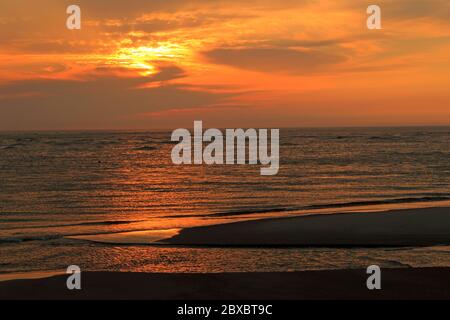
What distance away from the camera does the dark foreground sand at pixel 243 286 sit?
35.2ft

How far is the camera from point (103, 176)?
42.8m

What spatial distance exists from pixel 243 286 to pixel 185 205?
15191 millimetres

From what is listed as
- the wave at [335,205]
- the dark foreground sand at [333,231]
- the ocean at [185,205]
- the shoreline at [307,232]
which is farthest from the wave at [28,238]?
the wave at [335,205]

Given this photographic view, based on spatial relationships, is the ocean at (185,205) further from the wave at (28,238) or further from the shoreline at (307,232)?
the shoreline at (307,232)

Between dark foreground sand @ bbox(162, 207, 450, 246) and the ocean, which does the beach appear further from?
the ocean

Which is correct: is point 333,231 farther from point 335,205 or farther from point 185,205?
point 185,205

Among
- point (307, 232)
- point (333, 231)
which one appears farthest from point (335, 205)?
point (307, 232)

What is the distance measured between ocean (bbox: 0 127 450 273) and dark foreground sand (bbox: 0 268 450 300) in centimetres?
105

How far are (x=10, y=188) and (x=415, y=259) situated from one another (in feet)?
82.7

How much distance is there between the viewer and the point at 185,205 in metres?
26.4

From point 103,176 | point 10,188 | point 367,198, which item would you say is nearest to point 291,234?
point 367,198

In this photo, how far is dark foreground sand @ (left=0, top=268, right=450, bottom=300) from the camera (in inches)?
422

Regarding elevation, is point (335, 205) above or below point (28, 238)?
below

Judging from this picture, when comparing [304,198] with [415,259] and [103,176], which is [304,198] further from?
[103,176]
